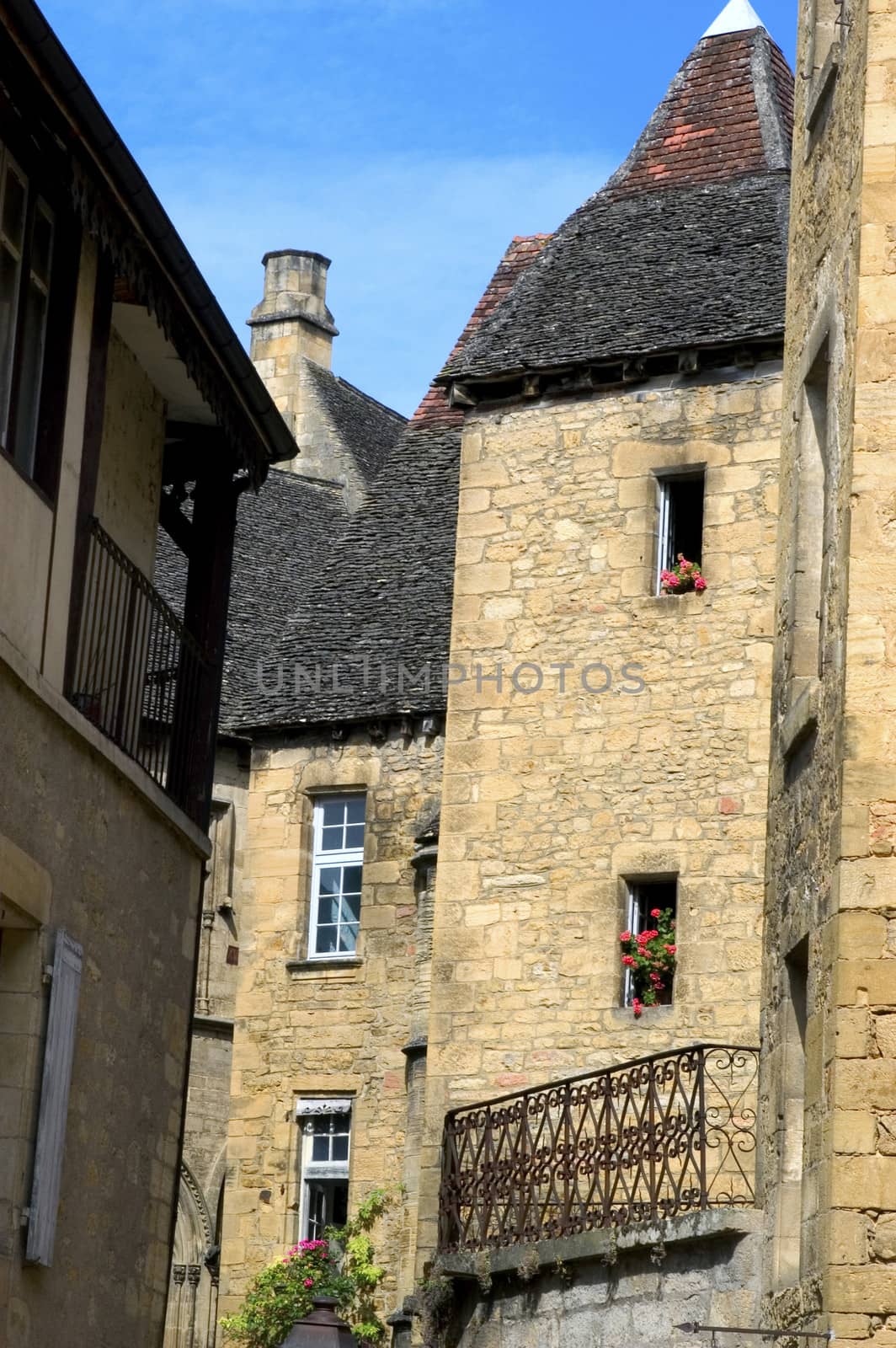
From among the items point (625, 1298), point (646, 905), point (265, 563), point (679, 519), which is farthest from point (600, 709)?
point (265, 563)

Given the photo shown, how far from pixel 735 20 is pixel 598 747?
7701 mm

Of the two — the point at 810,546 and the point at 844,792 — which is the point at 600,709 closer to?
the point at 810,546

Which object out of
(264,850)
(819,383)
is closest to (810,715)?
(819,383)

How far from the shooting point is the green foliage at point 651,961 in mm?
17578

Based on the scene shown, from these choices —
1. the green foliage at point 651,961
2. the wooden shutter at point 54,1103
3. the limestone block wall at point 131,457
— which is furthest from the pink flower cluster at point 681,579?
the wooden shutter at point 54,1103

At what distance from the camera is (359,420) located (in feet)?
112

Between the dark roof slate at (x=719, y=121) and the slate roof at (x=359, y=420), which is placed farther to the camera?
the slate roof at (x=359, y=420)

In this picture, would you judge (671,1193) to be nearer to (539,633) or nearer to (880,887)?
(539,633)

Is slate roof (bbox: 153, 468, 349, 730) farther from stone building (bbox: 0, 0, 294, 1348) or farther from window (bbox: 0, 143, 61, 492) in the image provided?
window (bbox: 0, 143, 61, 492)

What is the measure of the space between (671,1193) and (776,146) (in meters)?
9.27

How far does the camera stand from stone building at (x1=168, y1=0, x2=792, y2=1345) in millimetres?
16469

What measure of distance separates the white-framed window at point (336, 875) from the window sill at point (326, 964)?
9 cm

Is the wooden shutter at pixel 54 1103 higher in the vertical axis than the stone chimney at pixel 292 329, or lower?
lower

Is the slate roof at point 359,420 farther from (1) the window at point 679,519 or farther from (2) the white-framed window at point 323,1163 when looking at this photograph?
(1) the window at point 679,519
